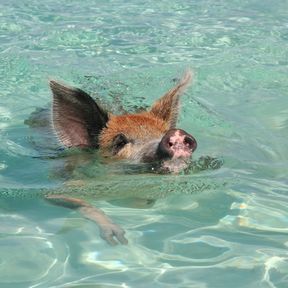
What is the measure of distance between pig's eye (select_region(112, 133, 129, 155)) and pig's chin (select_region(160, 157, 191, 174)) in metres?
0.73

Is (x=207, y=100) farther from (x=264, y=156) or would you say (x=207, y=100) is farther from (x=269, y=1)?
(x=269, y=1)

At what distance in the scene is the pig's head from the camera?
5.83 meters

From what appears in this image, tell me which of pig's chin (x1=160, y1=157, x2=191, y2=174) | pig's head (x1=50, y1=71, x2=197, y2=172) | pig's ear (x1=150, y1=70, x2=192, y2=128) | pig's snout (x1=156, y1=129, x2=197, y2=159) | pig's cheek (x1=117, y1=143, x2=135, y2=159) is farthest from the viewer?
pig's ear (x1=150, y1=70, x2=192, y2=128)

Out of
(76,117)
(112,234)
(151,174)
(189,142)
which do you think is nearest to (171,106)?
(76,117)

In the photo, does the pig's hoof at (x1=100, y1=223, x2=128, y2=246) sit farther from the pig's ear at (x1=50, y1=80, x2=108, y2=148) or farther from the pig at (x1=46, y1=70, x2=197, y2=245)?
the pig's ear at (x1=50, y1=80, x2=108, y2=148)

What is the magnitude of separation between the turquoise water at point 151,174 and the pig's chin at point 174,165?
0.07 meters

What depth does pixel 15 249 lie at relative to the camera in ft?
13.9

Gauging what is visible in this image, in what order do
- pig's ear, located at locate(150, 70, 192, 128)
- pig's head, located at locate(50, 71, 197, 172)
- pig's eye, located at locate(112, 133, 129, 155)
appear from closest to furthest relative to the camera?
1. pig's head, located at locate(50, 71, 197, 172)
2. pig's eye, located at locate(112, 133, 129, 155)
3. pig's ear, located at locate(150, 70, 192, 128)

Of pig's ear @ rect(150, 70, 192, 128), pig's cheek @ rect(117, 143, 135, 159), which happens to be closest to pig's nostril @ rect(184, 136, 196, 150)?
pig's cheek @ rect(117, 143, 135, 159)

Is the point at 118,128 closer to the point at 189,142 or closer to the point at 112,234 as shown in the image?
the point at 189,142

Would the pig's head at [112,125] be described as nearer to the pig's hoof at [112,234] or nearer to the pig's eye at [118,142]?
the pig's eye at [118,142]

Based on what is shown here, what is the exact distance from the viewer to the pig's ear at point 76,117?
5.87m

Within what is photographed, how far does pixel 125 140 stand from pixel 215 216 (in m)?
1.46

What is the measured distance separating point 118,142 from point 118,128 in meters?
0.16
